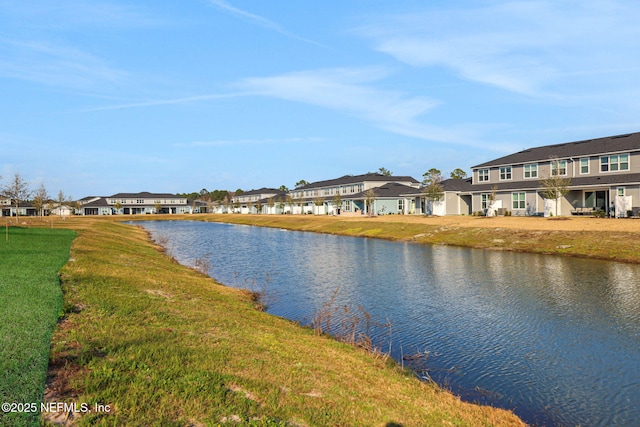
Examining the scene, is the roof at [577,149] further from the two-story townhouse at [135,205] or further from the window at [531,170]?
the two-story townhouse at [135,205]

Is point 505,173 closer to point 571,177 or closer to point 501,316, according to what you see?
point 571,177

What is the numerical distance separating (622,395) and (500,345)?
3757 mm

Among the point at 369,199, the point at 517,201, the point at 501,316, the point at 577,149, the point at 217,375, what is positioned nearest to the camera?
the point at 217,375

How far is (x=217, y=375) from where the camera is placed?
796 centimetres

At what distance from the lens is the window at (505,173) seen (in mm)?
57875

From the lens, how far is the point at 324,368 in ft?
31.5

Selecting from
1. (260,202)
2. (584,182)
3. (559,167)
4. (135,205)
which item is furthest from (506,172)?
(135,205)

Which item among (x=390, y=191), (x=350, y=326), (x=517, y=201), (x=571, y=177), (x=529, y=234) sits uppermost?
(x=390, y=191)

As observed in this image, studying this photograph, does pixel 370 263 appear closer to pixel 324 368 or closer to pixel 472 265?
pixel 472 265

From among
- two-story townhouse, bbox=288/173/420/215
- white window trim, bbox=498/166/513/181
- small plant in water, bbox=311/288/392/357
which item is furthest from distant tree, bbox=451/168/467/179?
small plant in water, bbox=311/288/392/357

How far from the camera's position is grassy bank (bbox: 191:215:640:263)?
32344 millimetres

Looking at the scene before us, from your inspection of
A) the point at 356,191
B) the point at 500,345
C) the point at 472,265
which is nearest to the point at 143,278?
the point at 500,345

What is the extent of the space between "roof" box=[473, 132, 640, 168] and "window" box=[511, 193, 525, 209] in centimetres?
494

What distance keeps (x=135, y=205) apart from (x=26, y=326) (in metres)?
159
